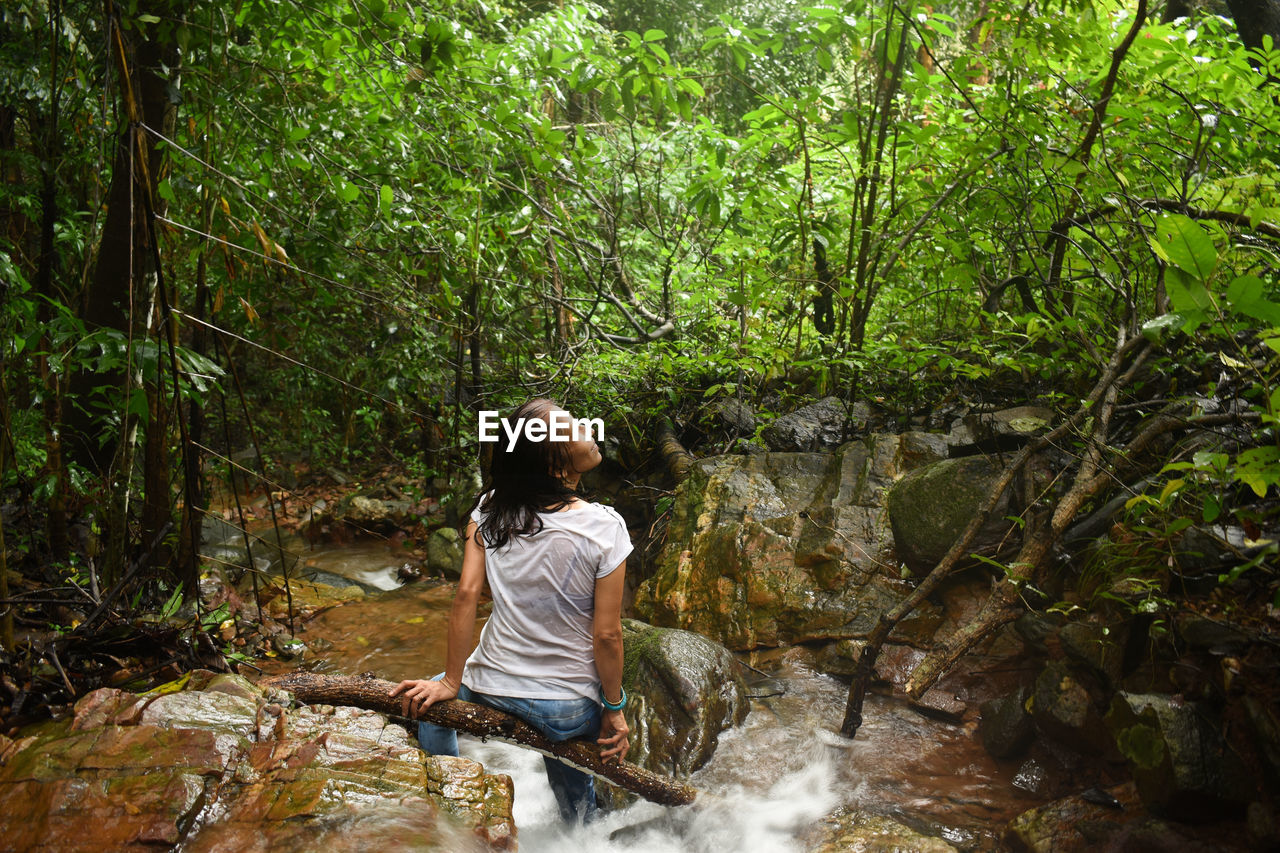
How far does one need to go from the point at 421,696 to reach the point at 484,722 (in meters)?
0.23

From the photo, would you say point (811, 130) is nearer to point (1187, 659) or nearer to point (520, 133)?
point (520, 133)

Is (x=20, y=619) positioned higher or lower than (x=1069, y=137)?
lower

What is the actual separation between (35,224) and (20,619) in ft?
11.1

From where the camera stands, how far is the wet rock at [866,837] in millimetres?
3104

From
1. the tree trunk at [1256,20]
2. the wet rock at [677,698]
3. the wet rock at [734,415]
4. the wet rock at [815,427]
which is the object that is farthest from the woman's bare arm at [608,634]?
the tree trunk at [1256,20]

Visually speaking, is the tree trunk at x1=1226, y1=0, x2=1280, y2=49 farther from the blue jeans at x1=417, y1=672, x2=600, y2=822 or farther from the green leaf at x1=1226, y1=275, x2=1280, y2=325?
the blue jeans at x1=417, y1=672, x2=600, y2=822

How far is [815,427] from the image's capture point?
642cm

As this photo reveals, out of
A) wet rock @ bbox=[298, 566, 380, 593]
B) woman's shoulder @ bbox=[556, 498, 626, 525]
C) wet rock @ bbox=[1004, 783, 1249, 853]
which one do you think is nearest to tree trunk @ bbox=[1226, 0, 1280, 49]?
wet rock @ bbox=[1004, 783, 1249, 853]

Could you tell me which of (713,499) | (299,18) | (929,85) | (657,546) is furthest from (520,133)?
(657,546)

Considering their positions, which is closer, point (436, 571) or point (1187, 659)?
point (1187, 659)

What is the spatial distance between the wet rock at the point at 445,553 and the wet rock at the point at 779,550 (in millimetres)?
2716

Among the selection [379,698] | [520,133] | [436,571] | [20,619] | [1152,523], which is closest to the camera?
[379,698]

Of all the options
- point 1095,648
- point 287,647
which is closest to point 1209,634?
point 1095,648

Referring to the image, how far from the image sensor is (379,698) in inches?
102
